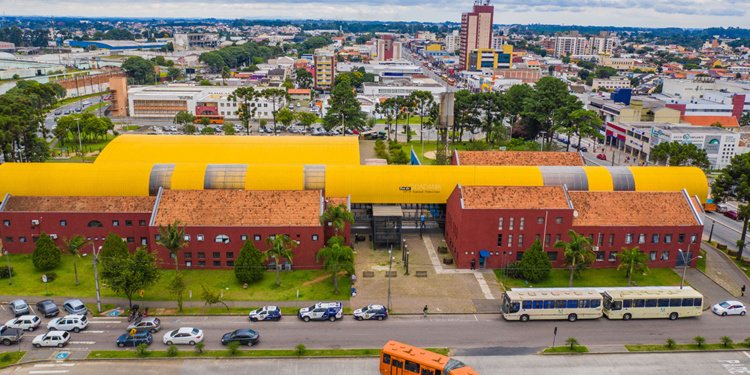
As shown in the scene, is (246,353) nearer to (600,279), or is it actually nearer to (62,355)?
(62,355)

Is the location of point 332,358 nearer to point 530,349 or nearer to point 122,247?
point 530,349

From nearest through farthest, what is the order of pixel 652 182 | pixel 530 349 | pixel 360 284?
1. pixel 530 349
2. pixel 360 284
3. pixel 652 182

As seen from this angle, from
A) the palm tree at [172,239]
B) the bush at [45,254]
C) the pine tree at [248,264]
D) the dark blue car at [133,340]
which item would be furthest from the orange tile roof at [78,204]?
the dark blue car at [133,340]

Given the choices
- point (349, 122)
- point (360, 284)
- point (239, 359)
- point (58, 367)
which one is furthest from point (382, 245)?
point (349, 122)

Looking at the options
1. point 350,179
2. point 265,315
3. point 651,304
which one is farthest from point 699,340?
point 350,179

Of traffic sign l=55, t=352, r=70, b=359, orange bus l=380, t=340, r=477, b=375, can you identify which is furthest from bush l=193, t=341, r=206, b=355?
orange bus l=380, t=340, r=477, b=375

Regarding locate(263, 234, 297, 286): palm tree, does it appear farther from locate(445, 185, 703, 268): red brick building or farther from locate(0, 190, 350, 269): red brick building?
locate(445, 185, 703, 268): red brick building
